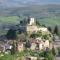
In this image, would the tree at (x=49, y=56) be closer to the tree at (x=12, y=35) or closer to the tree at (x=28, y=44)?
the tree at (x=28, y=44)

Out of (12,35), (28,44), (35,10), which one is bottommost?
(35,10)

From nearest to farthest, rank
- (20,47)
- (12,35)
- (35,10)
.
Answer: (20,47) → (12,35) → (35,10)

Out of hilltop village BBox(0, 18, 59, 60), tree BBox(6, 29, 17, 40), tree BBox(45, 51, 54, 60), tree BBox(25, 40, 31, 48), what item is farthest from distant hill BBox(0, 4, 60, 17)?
tree BBox(45, 51, 54, 60)

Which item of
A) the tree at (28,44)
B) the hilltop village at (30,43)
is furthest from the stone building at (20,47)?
the tree at (28,44)

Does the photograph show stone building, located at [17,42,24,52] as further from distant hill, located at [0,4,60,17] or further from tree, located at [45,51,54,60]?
distant hill, located at [0,4,60,17]

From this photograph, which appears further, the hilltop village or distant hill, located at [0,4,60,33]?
distant hill, located at [0,4,60,33]

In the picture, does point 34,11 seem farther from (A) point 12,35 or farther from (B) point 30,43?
(B) point 30,43

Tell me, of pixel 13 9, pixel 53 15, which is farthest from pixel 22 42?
pixel 13 9

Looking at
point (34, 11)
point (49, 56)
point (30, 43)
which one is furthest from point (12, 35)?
point (34, 11)
